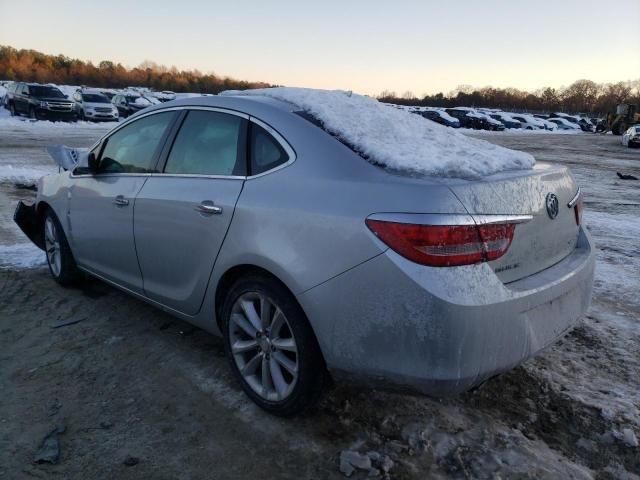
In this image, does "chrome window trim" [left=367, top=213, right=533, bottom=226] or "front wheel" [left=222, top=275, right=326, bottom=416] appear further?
"front wheel" [left=222, top=275, right=326, bottom=416]

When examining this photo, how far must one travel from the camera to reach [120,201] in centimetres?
358

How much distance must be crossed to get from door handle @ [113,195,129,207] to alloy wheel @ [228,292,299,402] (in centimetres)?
125

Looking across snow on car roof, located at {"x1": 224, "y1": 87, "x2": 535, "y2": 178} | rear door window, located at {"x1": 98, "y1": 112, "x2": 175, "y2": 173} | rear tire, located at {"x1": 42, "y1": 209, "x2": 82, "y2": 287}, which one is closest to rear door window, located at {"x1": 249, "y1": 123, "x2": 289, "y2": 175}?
snow on car roof, located at {"x1": 224, "y1": 87, "x2": 535, "y2": 178}

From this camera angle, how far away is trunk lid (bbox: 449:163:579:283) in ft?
7.30

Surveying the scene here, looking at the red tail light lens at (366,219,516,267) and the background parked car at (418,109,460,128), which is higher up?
the background parked car at (418,109,460,128)

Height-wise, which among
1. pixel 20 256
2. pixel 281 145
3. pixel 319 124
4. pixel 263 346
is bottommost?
pixel 20 256

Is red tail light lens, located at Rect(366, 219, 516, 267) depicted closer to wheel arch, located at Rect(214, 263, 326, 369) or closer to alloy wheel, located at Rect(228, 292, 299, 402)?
wheel arch, located at Rect(214, 263, 326, 369)

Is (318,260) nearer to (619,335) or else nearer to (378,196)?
(378,196)

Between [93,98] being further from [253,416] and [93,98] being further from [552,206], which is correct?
[552,206]

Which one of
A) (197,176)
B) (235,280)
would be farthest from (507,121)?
(235,280)

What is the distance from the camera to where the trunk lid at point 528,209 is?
223 cm

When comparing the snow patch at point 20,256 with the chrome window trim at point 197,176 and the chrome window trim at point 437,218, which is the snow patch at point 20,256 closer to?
the chrome window trim at point 197,176

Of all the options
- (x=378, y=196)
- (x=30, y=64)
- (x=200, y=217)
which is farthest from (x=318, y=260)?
(x=30, y=64)

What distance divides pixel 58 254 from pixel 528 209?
3.89 metres
